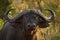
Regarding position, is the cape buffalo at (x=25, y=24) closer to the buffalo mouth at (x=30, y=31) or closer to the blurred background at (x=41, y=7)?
the buffalo mouth at (x=30, y=31)

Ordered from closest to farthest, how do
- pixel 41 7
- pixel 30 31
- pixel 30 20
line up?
pixel 30 20, pixel 30 31, pixel 41 7

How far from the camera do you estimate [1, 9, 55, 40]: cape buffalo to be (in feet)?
27.1

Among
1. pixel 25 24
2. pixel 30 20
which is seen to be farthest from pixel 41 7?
pixel 30 20

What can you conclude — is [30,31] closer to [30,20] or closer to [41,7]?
[30,20]

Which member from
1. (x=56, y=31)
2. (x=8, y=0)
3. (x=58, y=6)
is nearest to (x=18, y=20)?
(x=8, y=0)

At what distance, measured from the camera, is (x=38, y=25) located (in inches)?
340

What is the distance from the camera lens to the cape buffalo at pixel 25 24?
8.25 meters

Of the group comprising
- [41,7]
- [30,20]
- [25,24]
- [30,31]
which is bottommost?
[41,7]

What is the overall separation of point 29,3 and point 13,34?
8358 mm

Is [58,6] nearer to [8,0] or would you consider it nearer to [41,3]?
[41,3]

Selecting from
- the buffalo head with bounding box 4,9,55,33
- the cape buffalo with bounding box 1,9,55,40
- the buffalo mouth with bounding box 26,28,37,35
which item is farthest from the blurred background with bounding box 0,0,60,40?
the buffalo mouth with bounding box 26,28,37,35

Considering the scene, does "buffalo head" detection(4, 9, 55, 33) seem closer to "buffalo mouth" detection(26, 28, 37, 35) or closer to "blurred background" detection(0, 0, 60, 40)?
"buffalo mouth" detection(26, 28, 37, 35)

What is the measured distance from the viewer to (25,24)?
8.37 meters

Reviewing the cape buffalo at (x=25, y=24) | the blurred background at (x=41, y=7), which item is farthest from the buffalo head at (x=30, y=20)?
the blurred background at (x=41, y=7)
